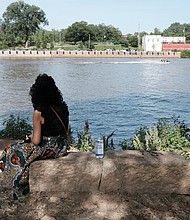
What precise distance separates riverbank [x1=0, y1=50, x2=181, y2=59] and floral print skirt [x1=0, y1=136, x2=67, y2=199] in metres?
69.4

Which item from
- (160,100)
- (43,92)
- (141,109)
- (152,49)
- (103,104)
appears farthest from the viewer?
(152,49)

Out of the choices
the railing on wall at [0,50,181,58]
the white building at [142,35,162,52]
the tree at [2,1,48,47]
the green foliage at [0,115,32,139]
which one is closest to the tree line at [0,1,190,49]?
the tree at [2,1,48,47]

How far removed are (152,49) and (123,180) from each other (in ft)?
284

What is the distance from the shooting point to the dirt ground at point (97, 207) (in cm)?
304

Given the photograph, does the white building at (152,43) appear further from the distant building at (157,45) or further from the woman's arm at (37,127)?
the woman's arm at (37,127)

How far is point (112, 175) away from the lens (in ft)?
10.7

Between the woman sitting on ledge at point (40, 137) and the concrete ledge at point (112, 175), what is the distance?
0.08 metres

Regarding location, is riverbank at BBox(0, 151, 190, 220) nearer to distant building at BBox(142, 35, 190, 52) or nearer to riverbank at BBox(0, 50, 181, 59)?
riverbank at BBox(0, 50, 181, 59)

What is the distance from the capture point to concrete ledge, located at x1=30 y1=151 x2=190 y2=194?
3230 mm

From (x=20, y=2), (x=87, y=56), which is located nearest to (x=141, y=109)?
(x=87, y=56)

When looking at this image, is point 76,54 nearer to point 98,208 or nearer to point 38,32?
point 38,32

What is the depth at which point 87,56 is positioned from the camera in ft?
245

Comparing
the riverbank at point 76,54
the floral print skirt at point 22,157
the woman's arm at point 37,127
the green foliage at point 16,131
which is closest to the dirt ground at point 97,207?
the floral print skirt at point 22,157

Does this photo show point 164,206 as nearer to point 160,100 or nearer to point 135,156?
point 135,156
